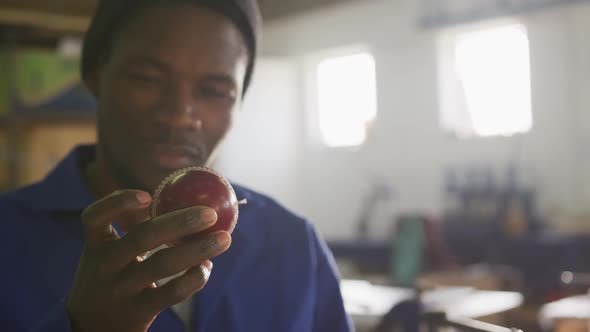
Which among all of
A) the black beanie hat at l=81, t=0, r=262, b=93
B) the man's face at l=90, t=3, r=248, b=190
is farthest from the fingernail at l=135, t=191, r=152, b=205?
the black beanie hat at l=81, t=0, r=262, b=93

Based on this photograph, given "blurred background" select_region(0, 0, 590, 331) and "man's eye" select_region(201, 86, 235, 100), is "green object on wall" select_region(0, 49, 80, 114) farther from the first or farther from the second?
"man's eye" select_region(201, 86, 235, 100)

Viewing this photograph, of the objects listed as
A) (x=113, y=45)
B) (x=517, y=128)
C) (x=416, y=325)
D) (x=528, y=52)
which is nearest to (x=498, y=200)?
(x=517, y=128)

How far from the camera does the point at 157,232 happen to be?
24.9 inches

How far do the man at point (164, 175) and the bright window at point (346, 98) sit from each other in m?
7.53

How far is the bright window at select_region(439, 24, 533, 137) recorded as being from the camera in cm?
712

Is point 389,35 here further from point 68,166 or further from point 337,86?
point 68,166

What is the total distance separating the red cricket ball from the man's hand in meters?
0.11

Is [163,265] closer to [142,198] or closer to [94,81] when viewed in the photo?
[142,198]

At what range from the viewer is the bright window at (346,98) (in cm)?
879

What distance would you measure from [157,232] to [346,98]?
8.63 meters

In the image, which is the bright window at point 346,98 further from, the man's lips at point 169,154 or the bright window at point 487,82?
the man's lips at point 169,154

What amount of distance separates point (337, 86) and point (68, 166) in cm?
825

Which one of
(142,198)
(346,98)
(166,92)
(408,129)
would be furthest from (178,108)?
(346,98)

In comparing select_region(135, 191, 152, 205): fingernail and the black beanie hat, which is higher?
the black beanie hat
